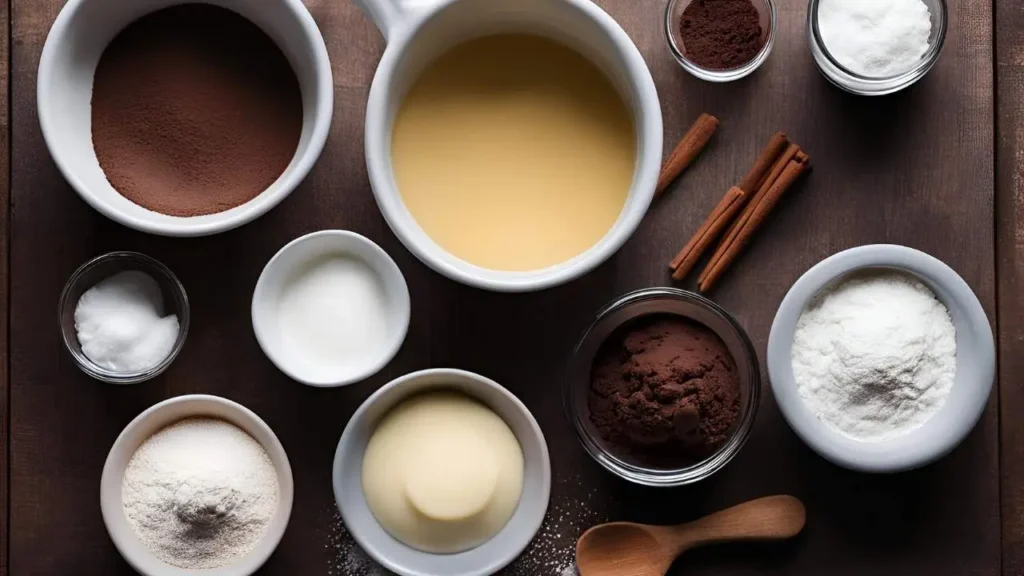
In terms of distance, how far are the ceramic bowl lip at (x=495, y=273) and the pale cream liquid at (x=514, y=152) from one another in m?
0.05

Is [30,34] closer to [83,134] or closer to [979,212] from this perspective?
[83,134]

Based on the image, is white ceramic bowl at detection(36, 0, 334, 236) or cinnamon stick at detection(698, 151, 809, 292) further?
cinnamon stick at detection(698, 151, 809, 292)

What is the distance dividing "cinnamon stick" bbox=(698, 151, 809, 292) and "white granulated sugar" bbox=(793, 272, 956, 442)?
0.38 feet

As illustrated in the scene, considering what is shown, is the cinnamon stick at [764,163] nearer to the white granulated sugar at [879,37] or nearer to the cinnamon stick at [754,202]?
the cinnamon stick at [754,202]

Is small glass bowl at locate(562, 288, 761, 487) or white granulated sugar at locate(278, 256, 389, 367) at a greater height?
white granulated sugar at locate(278, 256, 389, 367)

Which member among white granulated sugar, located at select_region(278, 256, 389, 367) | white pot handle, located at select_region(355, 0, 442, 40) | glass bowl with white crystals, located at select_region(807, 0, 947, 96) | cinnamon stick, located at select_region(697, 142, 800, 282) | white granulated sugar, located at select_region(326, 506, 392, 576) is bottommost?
white granulated sugar, located at select_region(326, 506, 392, 576)

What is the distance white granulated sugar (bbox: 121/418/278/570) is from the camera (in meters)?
1.21

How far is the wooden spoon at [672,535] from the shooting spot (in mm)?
1252

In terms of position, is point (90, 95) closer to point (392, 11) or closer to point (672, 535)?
point (392, 11)

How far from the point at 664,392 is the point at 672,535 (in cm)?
22

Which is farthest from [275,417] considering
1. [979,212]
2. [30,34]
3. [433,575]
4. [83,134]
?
[979,212]

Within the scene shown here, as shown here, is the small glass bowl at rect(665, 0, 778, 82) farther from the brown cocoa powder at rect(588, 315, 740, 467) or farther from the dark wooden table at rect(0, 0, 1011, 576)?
the brown cocoa powder at rect(588, 315, 740, 467)

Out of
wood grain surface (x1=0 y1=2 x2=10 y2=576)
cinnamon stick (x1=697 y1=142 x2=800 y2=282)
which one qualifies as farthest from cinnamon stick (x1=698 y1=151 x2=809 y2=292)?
wood grain surface (x1=0 y1=2 x2=10 y2=576)

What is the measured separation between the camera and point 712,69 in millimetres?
1234
